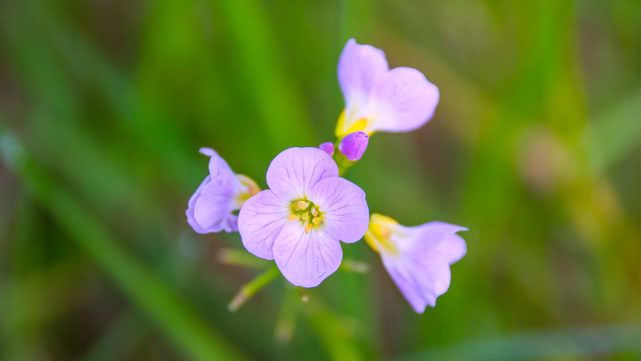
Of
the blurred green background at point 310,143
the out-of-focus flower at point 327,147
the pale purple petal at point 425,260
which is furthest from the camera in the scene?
the blurred green background at point 310,143

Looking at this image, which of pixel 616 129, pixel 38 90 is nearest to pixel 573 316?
pixel 616 129

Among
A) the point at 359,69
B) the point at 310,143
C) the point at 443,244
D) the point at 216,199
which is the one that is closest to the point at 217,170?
the point at 216,199

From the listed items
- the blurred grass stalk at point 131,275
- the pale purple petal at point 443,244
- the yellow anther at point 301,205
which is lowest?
the blurred grass stalk at point 131,275

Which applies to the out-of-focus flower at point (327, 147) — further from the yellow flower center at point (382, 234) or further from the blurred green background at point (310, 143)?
the blurred green background at point (310, 143)

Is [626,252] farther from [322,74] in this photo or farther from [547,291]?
[322,74]

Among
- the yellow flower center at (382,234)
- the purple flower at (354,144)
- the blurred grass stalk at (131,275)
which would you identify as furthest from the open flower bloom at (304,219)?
the blurred grass stalk at (131,275)

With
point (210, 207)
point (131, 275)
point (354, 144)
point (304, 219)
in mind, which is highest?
point (354, 144)

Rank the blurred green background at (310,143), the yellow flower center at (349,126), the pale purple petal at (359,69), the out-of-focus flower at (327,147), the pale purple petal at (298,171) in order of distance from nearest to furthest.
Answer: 1. the pale purple petal at (298,171)
2. the out-of-focus flower at (327,147)
3. the pale purple petal at (359,69)
4. the yellow flower center at (349,126)
5. the blurred green background at (310,143)

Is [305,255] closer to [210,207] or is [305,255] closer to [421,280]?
[210,207]
